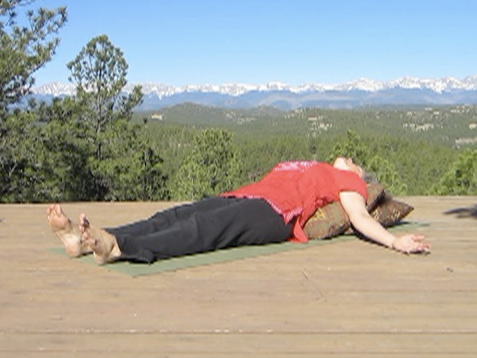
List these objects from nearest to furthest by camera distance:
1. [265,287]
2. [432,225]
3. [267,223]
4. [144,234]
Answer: [265,287]
[144,234]
[267,223]
[432,225]

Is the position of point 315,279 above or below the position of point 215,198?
below

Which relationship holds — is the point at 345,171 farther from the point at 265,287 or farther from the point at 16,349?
the point at 16,349

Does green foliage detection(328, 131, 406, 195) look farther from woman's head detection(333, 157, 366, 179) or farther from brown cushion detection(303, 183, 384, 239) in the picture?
brown cushion detection(303, 183, 384, 239)

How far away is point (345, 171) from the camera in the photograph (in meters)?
3.30

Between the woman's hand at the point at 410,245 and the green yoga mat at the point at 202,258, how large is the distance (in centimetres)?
38

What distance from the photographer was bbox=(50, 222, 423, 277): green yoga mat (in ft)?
8.45

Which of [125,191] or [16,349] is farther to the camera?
[125,191]

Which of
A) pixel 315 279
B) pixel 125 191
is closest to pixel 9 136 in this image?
pixel 125 191

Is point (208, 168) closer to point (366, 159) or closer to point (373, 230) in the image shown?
point (366, 159)

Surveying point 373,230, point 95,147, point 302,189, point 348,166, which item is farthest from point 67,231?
point 95,147

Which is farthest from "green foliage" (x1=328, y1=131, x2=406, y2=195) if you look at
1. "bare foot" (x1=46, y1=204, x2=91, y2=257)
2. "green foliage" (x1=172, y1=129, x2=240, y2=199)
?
"bare foot" (x1=46, y1=204, x2=91, y2=257)

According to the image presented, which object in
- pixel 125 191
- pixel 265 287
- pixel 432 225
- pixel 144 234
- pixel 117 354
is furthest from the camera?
pixel 125 191

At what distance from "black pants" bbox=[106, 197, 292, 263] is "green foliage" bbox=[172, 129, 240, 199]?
2185 centimetres

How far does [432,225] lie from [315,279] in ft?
5.47
